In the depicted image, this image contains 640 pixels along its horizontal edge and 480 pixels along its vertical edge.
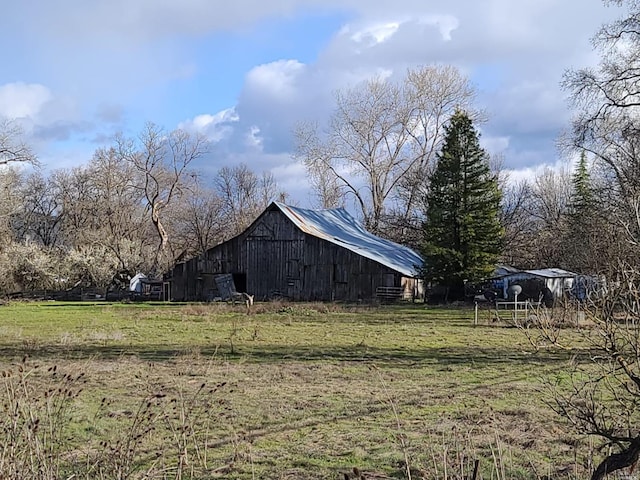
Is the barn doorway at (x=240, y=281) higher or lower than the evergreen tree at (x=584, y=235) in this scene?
lower

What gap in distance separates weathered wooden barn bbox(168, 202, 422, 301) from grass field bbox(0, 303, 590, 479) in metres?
18.5

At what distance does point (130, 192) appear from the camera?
63656 mm

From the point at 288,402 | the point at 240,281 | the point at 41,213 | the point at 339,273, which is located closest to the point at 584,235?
the point at 339,273

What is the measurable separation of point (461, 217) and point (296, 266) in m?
11.3

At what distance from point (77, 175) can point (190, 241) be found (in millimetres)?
12553

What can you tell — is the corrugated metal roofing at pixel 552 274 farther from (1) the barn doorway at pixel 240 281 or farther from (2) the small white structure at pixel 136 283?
(2) the small white structure at pixel 136 283

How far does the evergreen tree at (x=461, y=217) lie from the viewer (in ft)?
125

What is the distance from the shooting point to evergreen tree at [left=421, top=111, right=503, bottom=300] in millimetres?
38031

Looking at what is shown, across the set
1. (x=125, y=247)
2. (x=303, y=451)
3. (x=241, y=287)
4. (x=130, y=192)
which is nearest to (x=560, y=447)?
(x=303, y=451)

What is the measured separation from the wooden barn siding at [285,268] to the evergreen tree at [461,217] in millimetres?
3663

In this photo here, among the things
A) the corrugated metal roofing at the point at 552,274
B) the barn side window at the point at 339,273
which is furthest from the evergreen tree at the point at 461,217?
the barn side window at the point at 339,273

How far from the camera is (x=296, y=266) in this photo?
4347 cm

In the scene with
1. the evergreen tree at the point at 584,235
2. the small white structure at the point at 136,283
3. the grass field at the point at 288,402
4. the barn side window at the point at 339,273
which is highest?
the evergreen tree at the point at 584,235

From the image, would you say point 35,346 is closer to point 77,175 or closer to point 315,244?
point 315,244
